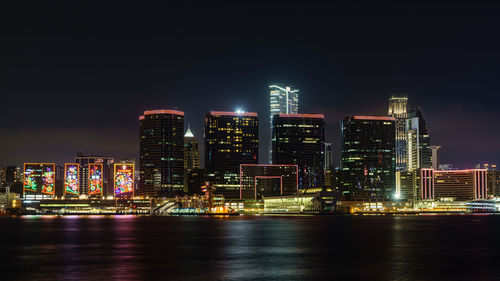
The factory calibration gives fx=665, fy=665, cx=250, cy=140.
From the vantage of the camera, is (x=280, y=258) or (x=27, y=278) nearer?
(x=27, y=278)

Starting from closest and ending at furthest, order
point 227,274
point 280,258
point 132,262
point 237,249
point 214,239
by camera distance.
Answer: point 227,274 < point 132,262 < point 280,258 < point 237,249 < point 214,239

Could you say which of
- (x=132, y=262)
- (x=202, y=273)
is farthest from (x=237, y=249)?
(x=202, y=273)

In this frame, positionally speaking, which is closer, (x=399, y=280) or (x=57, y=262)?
(x=399, y=280)

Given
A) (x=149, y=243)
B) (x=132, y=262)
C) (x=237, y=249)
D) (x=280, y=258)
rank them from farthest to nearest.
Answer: (x=149, y=243) < (x=237, y=249) < (x=280, y=258) < (x=132, y=262)

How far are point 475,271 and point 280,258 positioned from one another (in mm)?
24210

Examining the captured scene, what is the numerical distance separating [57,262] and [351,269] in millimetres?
34486

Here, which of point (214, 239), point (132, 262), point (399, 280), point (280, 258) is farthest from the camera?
point (214, 239)

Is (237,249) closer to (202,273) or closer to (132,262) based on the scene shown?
(132,262)

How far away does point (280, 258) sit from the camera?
83875 mm

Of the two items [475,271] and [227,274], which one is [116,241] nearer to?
[227,274]

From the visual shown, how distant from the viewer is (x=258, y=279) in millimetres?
64562

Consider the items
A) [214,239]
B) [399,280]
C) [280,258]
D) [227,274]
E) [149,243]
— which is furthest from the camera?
[214,239]

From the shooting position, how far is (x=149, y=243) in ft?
357

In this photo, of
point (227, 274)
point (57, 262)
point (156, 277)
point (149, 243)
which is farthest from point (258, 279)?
point (149, 243)
